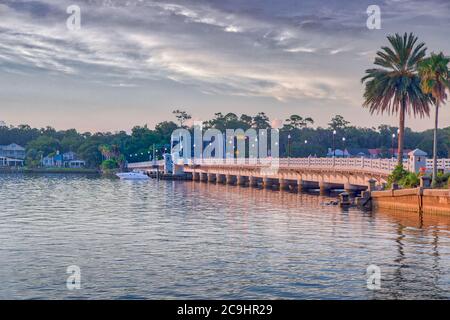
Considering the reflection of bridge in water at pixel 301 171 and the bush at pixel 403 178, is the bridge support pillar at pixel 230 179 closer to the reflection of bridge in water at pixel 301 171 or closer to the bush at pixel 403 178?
the reflection of bridge in water at pixel 301 171

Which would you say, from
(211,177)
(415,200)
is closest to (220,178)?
(211,177)

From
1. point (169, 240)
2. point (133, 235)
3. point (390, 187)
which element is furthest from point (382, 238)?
point (390, 187)

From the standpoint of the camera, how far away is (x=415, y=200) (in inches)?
2018

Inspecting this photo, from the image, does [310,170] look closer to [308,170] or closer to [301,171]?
[308,170]

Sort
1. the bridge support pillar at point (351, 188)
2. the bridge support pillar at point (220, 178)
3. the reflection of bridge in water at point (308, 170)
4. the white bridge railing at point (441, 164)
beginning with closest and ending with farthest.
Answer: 1. the white bridge railing at point (441, 164)
2. the reflection of bridge in water at point (308, 170)
3. the bridge support pillar at point (351, 188)
4. the bridge support pillar at point (220, 178)

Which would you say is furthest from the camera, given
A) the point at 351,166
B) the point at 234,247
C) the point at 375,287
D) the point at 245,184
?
the point at 245,184

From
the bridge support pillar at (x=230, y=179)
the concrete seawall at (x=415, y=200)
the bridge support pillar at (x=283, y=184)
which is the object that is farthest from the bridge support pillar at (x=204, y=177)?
the concrete seawall at (x=415, y=200)

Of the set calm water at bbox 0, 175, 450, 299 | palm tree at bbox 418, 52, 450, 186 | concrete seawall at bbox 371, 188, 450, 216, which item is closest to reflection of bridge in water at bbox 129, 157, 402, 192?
concrete seawall at bbox 371, 188, 450, 216

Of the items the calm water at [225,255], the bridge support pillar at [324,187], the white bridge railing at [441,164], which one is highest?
the white bridge railing at [441,164]

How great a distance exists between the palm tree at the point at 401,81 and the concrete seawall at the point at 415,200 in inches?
615

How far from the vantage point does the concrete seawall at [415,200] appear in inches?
1859
